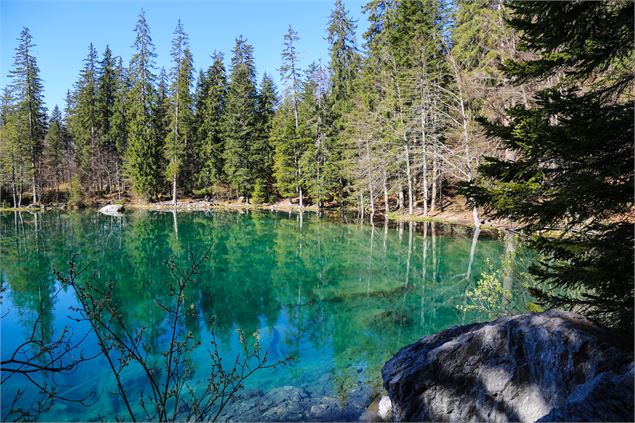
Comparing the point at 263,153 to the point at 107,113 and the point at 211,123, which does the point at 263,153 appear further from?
the point at 107,113

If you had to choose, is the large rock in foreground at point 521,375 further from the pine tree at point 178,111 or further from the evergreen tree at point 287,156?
the pine tree at point 178,111

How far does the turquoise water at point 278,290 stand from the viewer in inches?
291

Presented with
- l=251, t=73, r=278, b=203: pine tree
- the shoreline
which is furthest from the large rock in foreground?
l=251, t=73, r=278, b=203: pine tree

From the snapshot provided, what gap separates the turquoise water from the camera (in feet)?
24.3

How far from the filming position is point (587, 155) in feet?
13.1

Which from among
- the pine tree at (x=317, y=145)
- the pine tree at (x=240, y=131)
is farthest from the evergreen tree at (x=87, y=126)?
the pine tree at (x=317, y=145)

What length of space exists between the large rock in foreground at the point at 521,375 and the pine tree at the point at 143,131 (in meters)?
41.1

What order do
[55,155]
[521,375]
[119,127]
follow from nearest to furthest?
1. [521,375]
2. [55,155]
3. [119,127]

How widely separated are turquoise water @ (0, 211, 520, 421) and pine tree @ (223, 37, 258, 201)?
1560cm

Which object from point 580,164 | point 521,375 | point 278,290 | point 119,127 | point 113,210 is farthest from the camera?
point 119,127

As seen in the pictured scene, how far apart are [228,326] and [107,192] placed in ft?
142

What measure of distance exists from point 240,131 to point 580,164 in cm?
3853

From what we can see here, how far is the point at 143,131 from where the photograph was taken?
40688 millimetres

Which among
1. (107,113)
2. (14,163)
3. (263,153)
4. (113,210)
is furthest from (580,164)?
(107,113)
